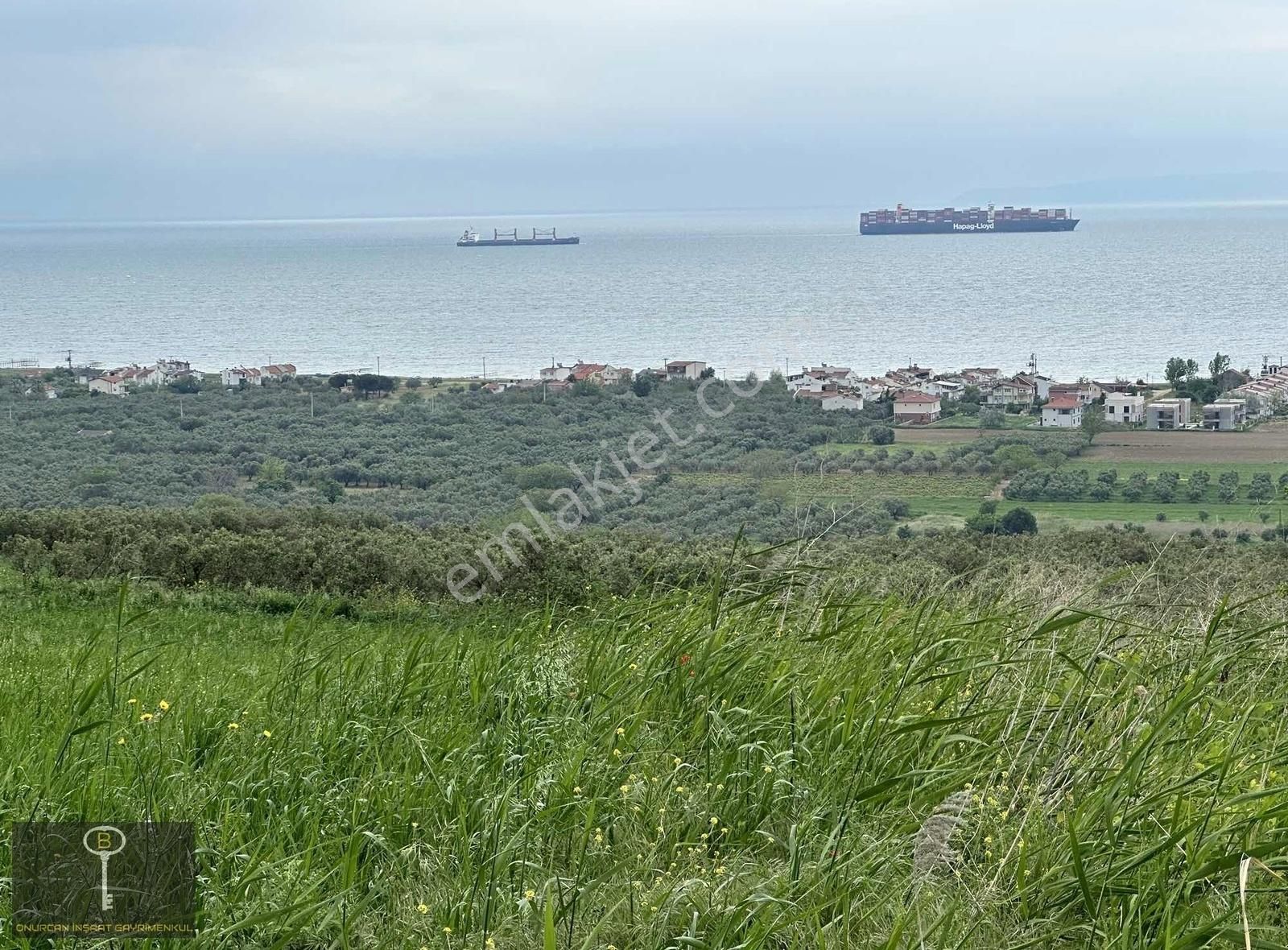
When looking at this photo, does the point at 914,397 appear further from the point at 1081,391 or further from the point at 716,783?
the point at 716,783

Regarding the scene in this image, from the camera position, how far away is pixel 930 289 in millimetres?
66062

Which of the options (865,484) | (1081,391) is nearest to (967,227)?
(1081,391)

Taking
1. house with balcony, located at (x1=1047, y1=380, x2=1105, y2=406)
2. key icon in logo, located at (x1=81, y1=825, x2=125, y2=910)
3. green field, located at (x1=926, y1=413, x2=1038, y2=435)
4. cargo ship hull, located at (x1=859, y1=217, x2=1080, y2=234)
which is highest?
cargo ship hull, located at (x1=859, y1=217, x2=1080, y2=234)

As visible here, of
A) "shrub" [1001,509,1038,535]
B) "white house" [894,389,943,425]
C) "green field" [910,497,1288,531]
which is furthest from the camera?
"white house" [894,389,943,425]

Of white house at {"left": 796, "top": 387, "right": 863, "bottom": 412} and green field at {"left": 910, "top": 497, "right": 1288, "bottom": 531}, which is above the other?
white house at {"left": 796, "top": 387, "right": 863, "bottom": 412}

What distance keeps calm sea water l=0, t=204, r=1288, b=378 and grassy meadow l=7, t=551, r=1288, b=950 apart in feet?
84.7

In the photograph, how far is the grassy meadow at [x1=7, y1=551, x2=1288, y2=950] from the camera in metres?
2.21

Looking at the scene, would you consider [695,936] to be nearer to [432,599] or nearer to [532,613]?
[532,613]

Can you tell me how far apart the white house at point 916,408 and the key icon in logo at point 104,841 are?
1854 cm

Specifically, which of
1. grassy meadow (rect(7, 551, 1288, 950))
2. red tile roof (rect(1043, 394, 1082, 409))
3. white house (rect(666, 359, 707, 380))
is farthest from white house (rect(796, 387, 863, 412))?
grassy meadow (rect(7, 551, 1288, 950))

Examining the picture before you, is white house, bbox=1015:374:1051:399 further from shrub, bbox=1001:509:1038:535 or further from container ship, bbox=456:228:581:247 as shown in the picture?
container ship, bbox=456:228:581:247

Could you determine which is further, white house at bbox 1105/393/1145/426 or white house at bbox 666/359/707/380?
white house at bbox 666/359/707/380

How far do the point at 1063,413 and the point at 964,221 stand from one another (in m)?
110

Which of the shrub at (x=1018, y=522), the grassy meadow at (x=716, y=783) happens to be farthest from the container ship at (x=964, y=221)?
the grassy meadow at (x=716, y=783)
